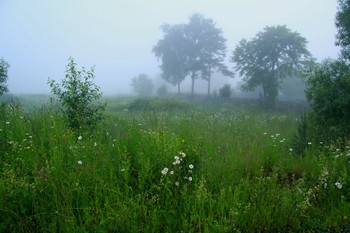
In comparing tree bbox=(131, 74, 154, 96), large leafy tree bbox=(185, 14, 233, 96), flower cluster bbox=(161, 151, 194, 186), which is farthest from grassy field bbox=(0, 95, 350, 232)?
tree bbox=(131, 74, 154, 96)

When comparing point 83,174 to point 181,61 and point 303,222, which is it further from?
point 181,61

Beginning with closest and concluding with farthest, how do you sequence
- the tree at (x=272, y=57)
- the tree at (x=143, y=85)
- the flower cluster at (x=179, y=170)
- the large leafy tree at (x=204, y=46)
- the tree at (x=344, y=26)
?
the flower cluster at (x=179, y=170)
the tree at (x=344, y=26)
the tree at (x=272, y=57)
the large leafy tree at (x=204, y=46)
the tree at (x=143, y=85)

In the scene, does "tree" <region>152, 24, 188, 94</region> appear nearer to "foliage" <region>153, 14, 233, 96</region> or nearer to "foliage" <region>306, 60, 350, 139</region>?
"foliage" <region>153, 14, 233, 96</region>

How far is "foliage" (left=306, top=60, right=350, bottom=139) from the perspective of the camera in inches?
367

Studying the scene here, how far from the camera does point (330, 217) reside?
367 cm

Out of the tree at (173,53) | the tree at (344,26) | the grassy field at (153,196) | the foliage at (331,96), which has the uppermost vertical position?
the tree at (173,53)

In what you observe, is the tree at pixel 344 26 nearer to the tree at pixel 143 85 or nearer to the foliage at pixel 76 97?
the foliage at pixel 76 97

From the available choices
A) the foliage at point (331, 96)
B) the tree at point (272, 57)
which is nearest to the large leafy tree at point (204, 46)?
the tree at point (272, 57)

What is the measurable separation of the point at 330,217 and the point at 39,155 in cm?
458

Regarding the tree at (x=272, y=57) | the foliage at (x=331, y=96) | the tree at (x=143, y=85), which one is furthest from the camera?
the tree at (x=143, y=85)

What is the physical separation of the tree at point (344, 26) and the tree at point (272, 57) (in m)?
20.3

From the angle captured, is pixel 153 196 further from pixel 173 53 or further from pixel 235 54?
pixel 173 53

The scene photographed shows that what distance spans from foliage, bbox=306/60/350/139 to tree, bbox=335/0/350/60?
4.52m

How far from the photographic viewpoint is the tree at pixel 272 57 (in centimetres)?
3537
